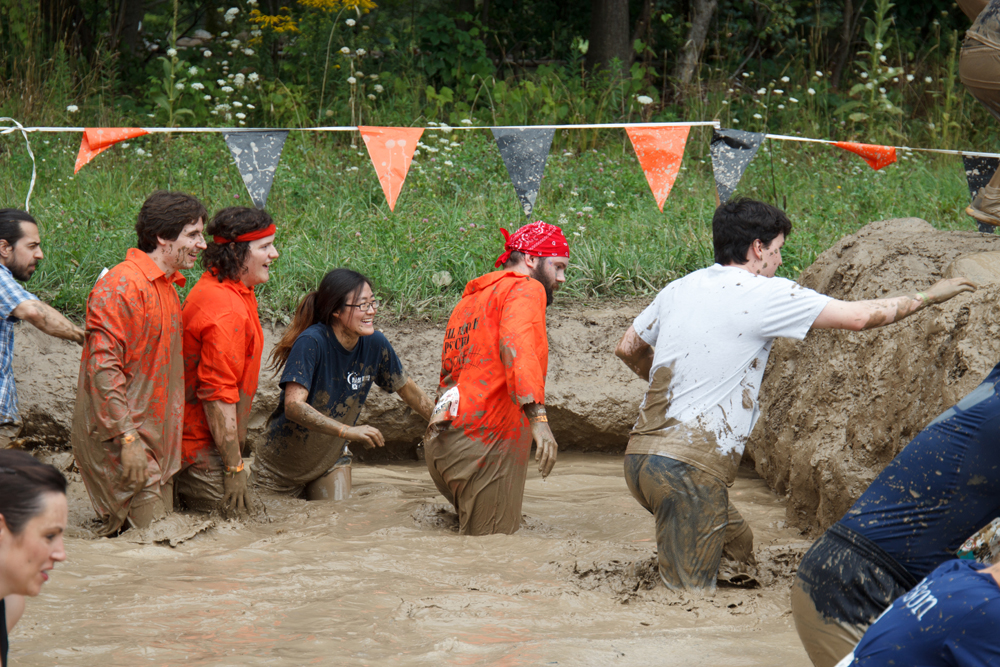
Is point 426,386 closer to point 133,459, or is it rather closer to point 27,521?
point 133,459

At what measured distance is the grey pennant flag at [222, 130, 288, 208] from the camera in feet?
20.3

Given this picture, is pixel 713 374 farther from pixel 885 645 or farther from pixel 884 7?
pixel 884 7

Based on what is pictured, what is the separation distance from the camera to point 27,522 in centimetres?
202

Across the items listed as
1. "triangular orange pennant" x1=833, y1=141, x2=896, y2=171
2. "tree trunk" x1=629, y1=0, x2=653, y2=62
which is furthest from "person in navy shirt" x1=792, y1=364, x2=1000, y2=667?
"tree trunk" x1=629, y1=0, x2=653, y2=62

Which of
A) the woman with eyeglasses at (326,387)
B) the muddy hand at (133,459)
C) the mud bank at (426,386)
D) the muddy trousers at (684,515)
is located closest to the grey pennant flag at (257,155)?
the mud bank at (426,386)

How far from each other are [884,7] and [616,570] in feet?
28.1

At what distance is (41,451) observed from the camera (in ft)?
20.1

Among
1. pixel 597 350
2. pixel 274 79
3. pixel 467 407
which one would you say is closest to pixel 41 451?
pixel 467 407

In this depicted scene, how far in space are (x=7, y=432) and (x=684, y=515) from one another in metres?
3.57

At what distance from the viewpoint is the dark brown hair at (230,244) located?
16.0ft

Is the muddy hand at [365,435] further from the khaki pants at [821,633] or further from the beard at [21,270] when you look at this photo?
the khaki pants at [821,633]

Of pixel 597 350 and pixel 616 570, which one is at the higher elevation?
pixel 597 350

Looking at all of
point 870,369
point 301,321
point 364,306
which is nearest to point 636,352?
point 870,369

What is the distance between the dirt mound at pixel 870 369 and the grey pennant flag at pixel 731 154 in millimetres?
943
